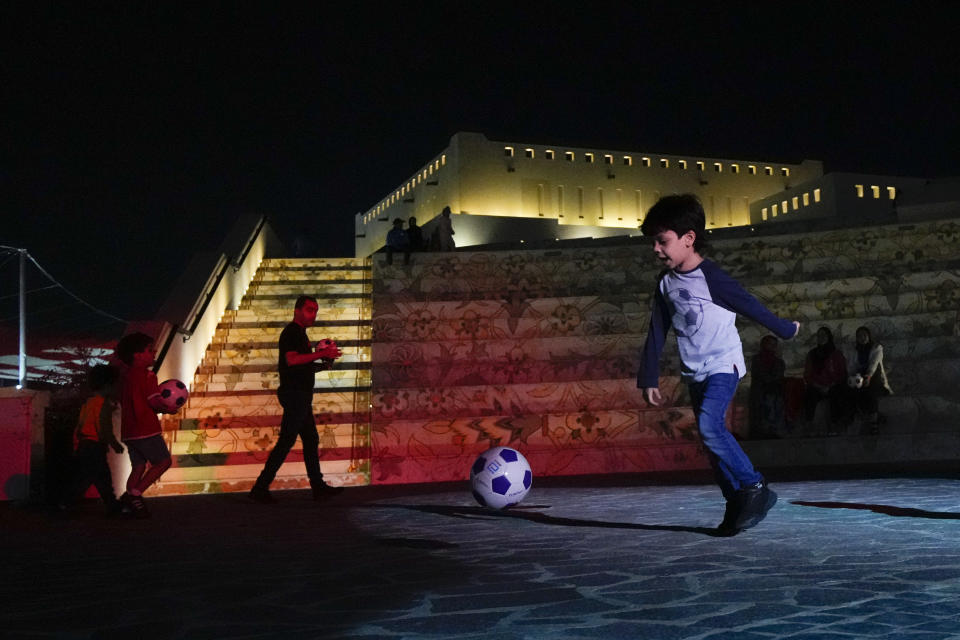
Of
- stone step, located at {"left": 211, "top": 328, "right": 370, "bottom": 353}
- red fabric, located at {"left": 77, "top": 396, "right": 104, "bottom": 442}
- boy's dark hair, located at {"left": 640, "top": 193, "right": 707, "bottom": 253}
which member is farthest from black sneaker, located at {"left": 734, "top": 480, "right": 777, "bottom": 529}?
stone step, located at {"left": 211, "top": 328, "right": 370, "bottom": 353}

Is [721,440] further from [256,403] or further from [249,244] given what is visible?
[249,244]

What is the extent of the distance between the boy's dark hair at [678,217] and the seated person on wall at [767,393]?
222 inches

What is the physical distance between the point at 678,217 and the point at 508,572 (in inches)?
84.3

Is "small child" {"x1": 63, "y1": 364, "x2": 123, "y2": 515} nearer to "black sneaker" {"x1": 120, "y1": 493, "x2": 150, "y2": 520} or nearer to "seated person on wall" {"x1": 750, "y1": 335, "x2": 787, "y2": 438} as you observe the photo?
"black sneaker" {"x1": 120, "y1": 493, "x2": 150, "y2": 520}

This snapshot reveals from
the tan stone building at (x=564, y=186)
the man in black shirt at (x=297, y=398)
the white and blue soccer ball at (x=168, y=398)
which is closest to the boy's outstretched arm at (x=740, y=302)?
the man in black shirt at (x=297, y=398)

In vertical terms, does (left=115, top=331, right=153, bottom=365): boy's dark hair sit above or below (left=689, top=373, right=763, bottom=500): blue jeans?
above

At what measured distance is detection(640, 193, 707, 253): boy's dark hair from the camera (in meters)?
5.13

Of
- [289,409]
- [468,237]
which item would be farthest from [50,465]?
[468,237]

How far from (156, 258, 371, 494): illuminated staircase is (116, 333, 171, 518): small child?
207 cm

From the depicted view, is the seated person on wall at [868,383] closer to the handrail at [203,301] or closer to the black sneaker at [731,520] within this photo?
the black sneaker at [731,520]

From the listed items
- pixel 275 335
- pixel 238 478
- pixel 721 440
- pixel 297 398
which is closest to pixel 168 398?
pixel 297 398

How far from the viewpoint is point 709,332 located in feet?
16.9

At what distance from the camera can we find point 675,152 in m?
57.0

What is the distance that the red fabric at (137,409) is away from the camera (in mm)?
7285
